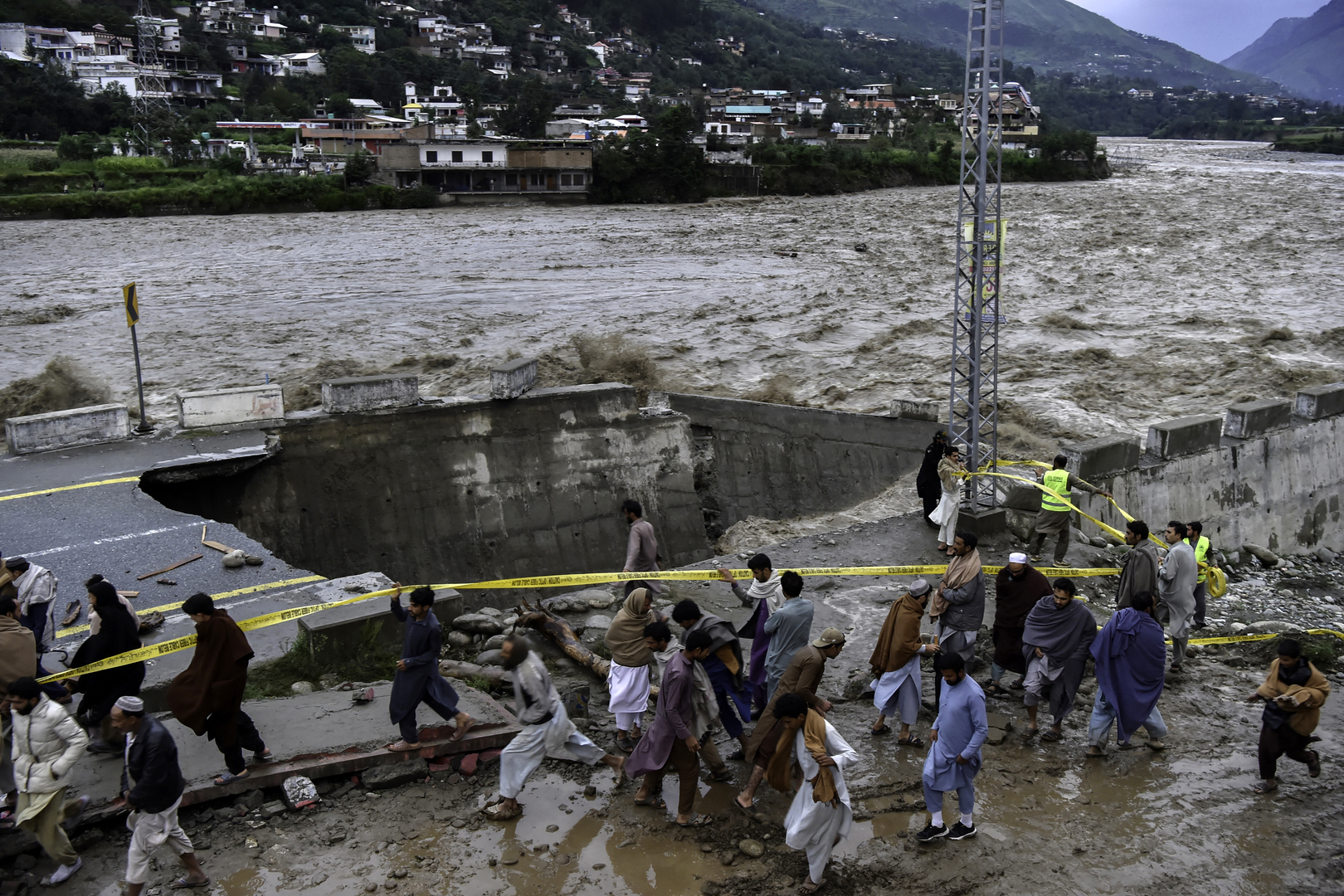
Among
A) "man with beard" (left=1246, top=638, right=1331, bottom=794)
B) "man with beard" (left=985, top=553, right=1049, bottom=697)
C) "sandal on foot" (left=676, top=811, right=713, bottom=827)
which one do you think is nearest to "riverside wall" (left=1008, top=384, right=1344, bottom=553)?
"man with beard" (left=985, top=553, right=1049, bottom=697)

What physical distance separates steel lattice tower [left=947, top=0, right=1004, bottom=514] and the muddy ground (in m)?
4.58

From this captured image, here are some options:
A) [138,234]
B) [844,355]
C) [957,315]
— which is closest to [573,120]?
[138,234]

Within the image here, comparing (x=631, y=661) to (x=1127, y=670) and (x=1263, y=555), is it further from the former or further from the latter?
(x=1263, y=555)

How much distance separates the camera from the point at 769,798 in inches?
261

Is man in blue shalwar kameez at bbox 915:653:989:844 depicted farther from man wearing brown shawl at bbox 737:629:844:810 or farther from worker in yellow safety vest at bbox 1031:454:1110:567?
worker in yellow safety vest at bbox 1031:454:1110:567

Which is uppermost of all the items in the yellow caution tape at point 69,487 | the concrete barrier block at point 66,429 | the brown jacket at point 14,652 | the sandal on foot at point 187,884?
the concrete barrier block at point 66,429

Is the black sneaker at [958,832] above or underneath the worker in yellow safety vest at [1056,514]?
underneath

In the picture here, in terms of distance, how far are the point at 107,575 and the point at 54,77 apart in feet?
291

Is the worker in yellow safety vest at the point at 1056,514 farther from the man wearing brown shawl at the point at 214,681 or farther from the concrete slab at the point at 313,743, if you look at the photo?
the man wearing brown shawl at the point at 214,681

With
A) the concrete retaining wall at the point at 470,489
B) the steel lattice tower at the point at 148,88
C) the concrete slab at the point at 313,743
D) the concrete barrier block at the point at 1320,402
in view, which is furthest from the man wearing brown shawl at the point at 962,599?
the steel lattice tower at the point at 148,88

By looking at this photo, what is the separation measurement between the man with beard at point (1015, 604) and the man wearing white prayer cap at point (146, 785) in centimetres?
562

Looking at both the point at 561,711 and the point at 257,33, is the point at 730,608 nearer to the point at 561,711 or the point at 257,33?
the point at 561,711

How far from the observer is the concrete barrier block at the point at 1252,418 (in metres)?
14.8

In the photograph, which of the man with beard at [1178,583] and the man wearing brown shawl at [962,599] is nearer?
the man wearing brown shawl at [962,599]
